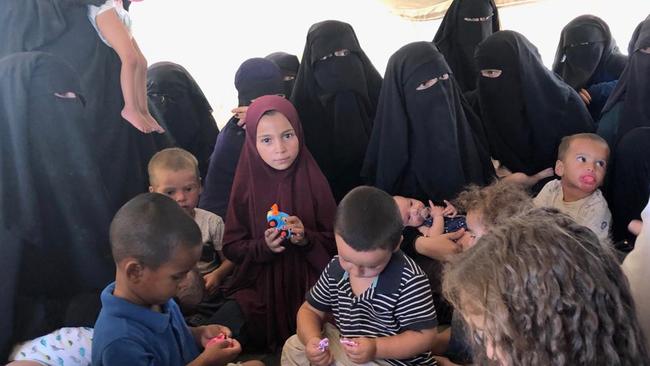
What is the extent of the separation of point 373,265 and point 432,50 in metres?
1.55

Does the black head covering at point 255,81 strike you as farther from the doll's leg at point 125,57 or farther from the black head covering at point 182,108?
the doll's leg at point 125,57

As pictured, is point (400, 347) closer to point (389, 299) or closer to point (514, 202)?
point (389, 299)

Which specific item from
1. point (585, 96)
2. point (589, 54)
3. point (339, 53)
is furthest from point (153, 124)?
point (589, 54)

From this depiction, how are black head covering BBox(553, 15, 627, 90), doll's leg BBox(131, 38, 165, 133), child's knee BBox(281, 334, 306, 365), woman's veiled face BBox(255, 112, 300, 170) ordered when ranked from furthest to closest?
black head covering BBox(553, 15, 627, 90)
doll's leg BBox(131, 38, 165, 133)
woman's veiled face BBox(255, 112, 300, 170)
child's knee BBox(281, 334, 306, 365)

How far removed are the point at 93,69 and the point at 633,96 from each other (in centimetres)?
277

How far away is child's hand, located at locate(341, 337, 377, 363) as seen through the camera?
185 centimetres

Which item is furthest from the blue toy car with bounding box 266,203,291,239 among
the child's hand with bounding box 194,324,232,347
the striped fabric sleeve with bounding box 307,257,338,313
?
the child's hand with bounding box 194,324,232,347

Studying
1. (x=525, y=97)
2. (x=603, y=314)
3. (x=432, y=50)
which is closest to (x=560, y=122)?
(x=525, y=97)

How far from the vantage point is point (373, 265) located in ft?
6.23

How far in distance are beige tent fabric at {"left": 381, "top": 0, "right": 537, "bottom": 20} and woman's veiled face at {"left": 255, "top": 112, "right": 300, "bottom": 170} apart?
3791mm

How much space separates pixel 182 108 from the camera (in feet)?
11.8

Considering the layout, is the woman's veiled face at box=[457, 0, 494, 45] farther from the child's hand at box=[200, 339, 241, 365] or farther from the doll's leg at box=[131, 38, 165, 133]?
the child's hand at box=[200, 339, 241, 365]

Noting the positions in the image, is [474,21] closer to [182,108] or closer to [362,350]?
[182,108]

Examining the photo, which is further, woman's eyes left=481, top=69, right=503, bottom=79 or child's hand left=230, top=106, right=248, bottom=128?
woman's eyes left=481, top=69, right=503, bottom=79
